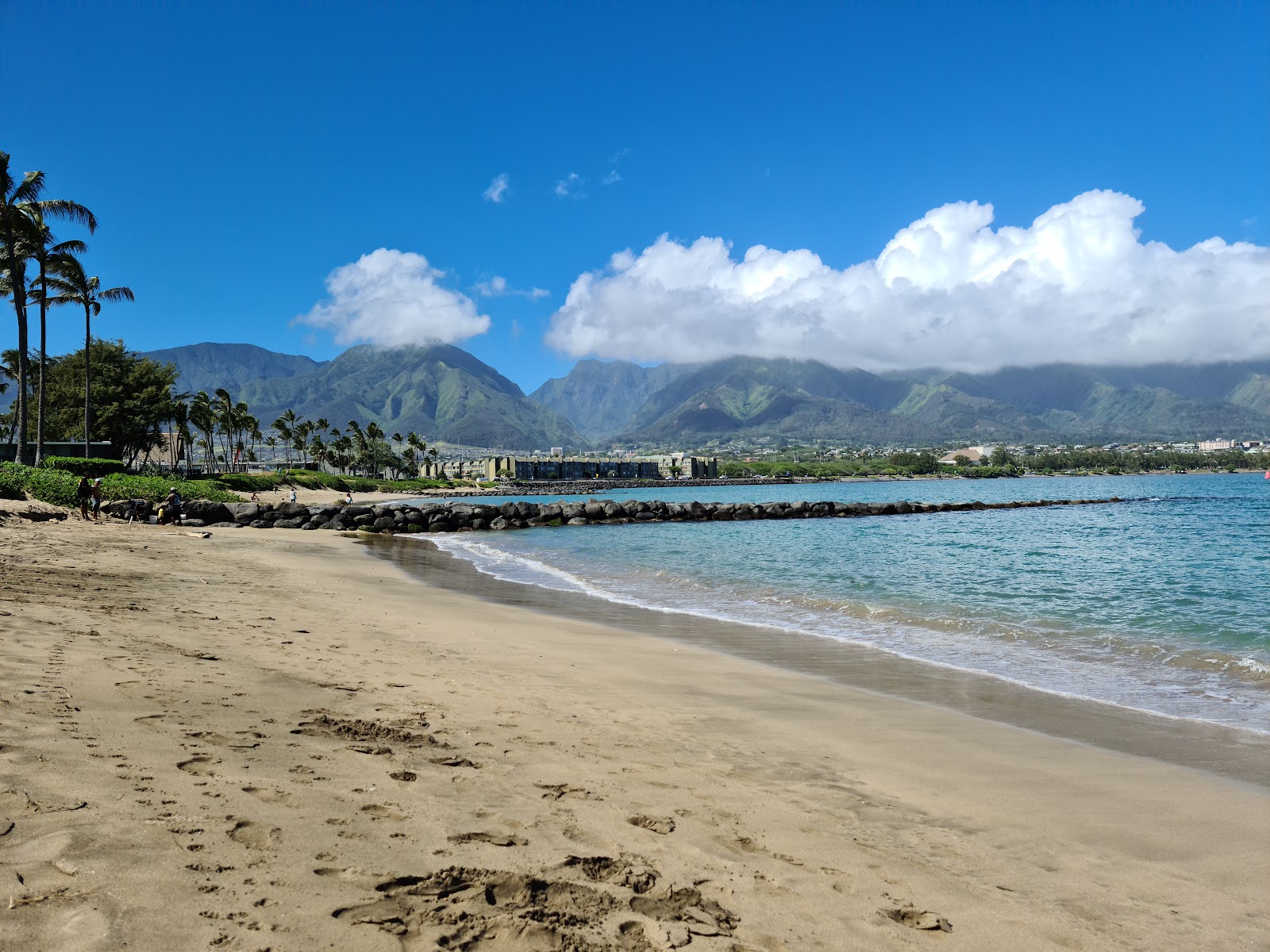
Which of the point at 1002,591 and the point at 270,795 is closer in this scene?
the point at 270,795

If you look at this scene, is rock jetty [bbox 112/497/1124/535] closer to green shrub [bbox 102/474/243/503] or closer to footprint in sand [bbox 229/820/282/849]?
green shrub [bbox 102/474/243/503]

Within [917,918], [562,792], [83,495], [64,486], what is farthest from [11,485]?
[917,918]

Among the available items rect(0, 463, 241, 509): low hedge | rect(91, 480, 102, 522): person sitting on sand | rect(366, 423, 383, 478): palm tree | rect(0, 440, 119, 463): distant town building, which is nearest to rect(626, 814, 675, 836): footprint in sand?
rect(91, 480, 102, 522): person sitting on sand

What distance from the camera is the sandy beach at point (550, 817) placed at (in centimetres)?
322

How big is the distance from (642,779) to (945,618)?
11.5 metres

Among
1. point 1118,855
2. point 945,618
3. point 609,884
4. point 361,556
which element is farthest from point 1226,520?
point 609,884

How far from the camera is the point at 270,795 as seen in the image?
4211mm

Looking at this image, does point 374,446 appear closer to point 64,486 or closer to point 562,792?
point 64,486

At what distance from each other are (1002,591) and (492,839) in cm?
1769

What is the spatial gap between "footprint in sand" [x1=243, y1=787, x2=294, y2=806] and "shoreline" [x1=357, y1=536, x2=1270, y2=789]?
7.03m

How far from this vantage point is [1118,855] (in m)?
4.73

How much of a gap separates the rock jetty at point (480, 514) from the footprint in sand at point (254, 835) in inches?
1499

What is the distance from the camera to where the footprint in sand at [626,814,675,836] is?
4.46m

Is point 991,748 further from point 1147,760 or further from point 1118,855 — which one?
point 1118,855
